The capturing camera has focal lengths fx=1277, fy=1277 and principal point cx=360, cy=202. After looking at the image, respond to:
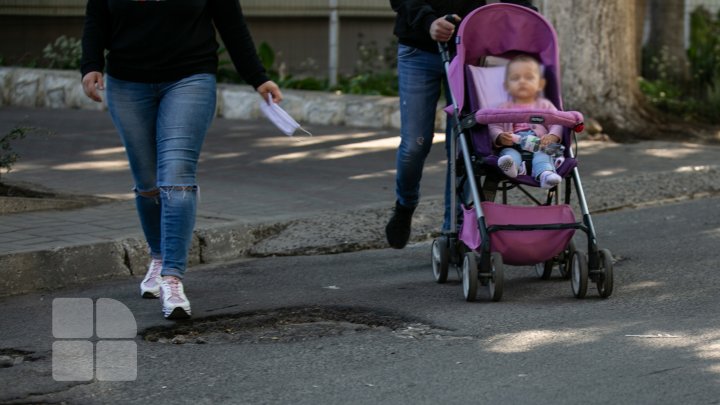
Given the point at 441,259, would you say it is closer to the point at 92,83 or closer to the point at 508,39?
the point at 508,39

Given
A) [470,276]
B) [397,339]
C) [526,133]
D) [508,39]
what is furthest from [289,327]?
[508,39]

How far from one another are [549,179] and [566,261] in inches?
28.0

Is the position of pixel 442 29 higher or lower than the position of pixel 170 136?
higher

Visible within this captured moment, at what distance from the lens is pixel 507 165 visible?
5.83 meters

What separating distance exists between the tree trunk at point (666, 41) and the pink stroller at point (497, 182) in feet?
30.6

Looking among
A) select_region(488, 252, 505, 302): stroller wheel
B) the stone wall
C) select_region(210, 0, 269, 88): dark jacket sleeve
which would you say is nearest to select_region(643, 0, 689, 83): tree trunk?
the stone wall

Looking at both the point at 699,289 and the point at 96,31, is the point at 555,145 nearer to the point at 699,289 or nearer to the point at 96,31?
the point at 699,289

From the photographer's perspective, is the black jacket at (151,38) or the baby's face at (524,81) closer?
the black jacket at (151,38)

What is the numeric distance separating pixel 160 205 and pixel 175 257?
0.45 metres

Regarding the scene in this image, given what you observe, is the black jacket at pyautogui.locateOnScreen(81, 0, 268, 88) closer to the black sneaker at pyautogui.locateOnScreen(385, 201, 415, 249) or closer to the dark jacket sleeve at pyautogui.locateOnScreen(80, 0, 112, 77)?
the dark jacket sleeve at pyautogui.locateOnScreen(80, 0, 112, 77)

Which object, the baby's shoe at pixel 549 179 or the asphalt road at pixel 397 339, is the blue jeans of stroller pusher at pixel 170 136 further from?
the baby's shoe at pixel 549 179

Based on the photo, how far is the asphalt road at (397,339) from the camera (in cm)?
435

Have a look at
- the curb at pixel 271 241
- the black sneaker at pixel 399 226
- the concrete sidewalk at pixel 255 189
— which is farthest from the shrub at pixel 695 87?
the black sneaker at pixel 399 226

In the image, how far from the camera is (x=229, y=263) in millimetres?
7121
